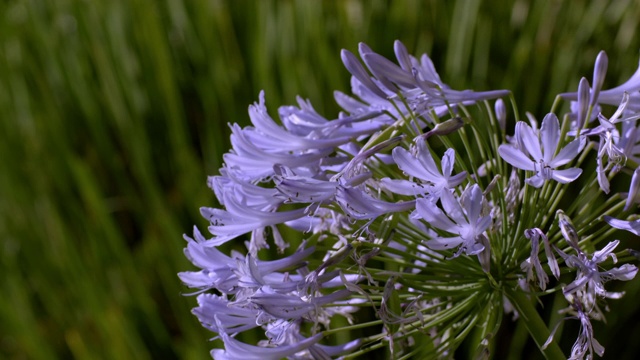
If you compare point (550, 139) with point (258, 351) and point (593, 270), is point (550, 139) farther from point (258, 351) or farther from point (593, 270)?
point (258, 351)

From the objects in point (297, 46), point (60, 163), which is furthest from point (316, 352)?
point (60, 163)

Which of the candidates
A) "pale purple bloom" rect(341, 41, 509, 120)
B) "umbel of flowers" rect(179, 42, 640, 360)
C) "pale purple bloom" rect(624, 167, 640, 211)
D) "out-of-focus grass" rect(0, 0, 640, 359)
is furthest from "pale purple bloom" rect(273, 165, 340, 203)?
"out-of-focus grass" rect(0, 0, 640, 359)

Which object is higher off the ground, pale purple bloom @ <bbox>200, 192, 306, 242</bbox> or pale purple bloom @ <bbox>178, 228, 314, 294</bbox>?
pale purple bloom @ <bbox>200, 192, 306, 242</bbox>

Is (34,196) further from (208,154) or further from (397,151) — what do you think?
(397,151)

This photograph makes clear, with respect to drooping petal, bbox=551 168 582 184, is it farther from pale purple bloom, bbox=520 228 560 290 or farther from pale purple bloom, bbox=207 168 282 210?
pale purple bloom, bbox=207 168 282 210

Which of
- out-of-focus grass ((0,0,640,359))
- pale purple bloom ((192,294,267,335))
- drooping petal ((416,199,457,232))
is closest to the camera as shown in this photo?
drooping petal ((416,199,457,232))

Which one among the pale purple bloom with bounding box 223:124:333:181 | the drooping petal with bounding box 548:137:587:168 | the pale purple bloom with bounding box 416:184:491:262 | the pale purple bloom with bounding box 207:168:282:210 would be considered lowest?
the pale purple bloom with bounding box 416:184:491:262

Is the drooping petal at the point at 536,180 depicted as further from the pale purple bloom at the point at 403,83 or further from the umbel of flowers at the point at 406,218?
the pale purple bloom at the point at 403,83

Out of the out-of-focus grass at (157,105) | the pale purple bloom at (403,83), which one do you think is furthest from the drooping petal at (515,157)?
the out-of-focus grass at (157,105)
